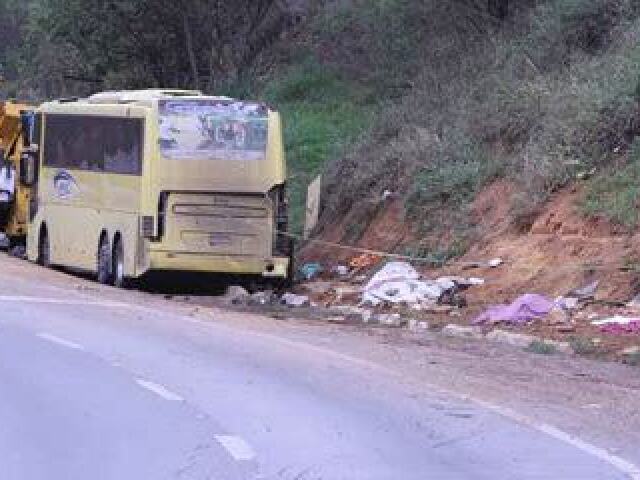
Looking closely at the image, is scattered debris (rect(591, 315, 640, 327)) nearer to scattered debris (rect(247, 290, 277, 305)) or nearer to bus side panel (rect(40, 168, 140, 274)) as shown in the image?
scattered debris (rect(247, 290, 277, 305))

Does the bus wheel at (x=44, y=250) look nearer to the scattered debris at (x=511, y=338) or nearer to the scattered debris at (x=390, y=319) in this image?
the scattered debris at (x=390, y=319)

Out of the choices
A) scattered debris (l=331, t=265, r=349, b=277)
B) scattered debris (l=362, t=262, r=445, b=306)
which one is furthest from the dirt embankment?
scattered debris (l=331, t=265, r=349, b=277)

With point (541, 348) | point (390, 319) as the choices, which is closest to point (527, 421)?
point (541, 348)

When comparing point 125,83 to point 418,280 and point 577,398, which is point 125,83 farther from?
point 577,398

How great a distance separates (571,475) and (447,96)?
20965 millimetres

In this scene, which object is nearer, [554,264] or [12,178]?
[554,264]

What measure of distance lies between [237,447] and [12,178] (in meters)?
24.6

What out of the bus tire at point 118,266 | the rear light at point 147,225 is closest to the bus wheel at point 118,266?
the bus tire at point 118,266

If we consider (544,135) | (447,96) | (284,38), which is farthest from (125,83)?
(544,135)

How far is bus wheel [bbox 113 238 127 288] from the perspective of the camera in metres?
26.2

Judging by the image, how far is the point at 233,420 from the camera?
444 inches

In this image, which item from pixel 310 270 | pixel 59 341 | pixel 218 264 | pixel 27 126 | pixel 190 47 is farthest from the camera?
pixel 190 47

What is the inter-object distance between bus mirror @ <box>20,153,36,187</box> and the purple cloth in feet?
42.4

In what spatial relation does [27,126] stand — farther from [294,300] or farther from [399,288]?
[399,288]
